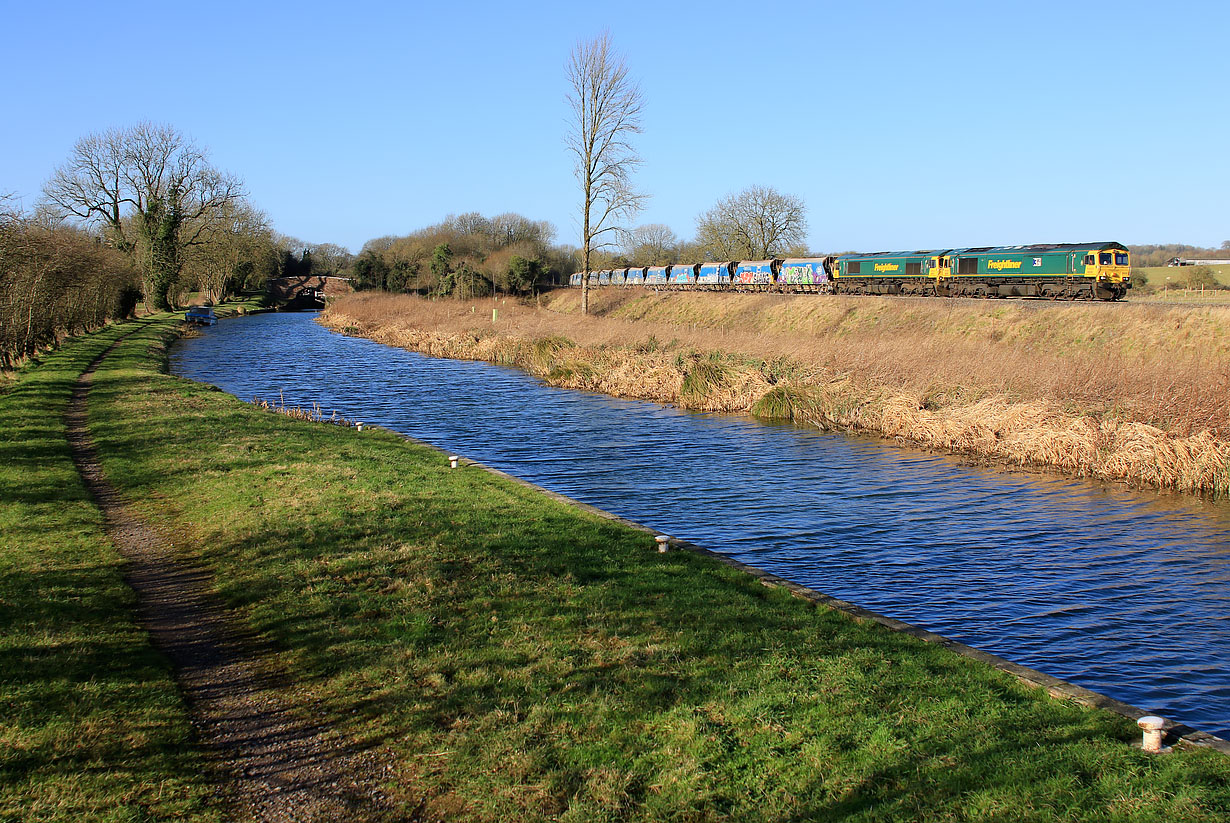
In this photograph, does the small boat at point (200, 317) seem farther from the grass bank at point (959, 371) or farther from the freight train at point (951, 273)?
the freight train at point (951, 273)

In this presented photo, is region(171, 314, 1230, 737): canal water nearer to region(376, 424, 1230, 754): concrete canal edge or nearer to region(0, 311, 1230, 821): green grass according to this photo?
region(376, 424, 1230, 754): concrete canal edge

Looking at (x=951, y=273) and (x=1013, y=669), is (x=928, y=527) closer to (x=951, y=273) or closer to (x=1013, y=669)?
(x=1013, y=669)

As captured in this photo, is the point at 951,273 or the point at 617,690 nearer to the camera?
the point at 617,690

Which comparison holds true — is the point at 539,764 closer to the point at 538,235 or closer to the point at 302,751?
the point at 302,751

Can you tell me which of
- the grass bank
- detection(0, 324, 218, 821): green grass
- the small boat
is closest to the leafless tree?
the small boat

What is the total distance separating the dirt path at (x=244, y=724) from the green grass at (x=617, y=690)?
195mm

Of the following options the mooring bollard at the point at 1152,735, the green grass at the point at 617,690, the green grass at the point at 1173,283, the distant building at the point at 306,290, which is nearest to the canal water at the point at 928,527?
the mooring bollard at the point at 1152,735

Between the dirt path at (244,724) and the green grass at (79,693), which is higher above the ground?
the green grass at (79,693)

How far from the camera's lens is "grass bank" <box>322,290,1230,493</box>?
54.5 ft

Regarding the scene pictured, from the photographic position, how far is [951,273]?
4384 cm

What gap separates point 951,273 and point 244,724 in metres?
43.8

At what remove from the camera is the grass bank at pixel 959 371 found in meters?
16.6

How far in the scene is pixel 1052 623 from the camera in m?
9.56

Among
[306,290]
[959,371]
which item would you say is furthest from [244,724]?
[306,290]
